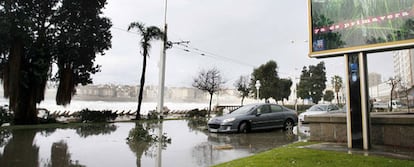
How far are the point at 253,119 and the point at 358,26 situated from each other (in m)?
6.13

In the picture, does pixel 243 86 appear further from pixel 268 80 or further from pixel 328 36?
pixel 328 36

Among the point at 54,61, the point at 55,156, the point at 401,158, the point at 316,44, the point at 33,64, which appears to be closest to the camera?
the point at 401,158

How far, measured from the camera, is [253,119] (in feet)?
39.2

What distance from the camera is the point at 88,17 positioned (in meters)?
17.2

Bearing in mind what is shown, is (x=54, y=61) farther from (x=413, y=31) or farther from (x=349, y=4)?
(x=413, y=31)

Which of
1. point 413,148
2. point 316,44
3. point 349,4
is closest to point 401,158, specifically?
point 413,148

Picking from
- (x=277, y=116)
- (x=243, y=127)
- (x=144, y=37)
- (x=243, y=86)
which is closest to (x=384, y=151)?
(x=243, y=127)

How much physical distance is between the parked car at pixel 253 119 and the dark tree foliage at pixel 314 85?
4521 cm

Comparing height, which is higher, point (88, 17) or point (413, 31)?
point (88, 17)

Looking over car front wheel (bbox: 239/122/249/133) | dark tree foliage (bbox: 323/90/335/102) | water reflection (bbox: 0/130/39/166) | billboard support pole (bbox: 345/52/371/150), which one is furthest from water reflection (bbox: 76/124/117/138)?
dark tree foliage (bbox: 323/90/335/102)

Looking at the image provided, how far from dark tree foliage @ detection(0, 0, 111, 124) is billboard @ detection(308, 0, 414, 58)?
1348cm


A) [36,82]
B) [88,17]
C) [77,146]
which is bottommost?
[77,146]

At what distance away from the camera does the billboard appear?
612 cm

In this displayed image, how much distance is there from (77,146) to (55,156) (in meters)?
1.60
